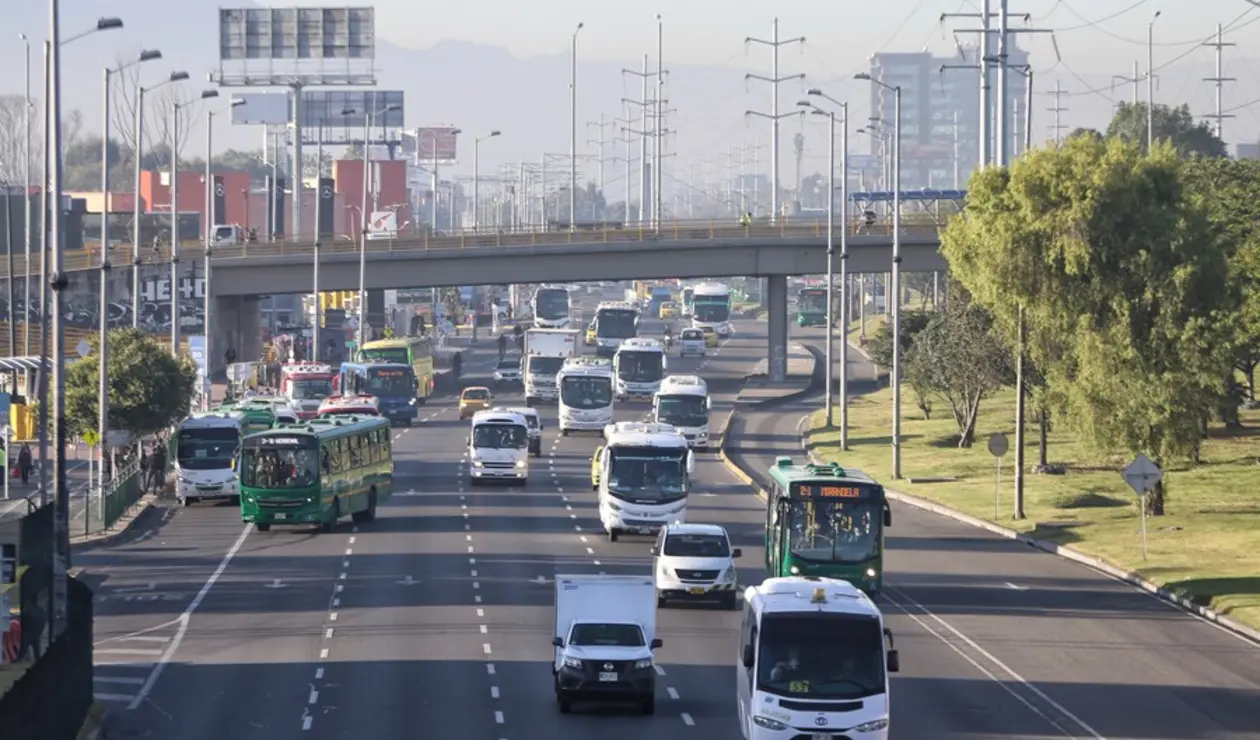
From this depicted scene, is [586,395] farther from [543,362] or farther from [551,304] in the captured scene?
[551,304]

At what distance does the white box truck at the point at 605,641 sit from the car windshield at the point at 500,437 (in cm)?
3343

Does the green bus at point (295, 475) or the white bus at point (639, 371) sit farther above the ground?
the white bus at point (639, 371)

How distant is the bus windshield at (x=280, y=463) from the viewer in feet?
167

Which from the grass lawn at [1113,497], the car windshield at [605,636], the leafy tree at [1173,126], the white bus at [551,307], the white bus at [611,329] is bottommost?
the grass lawn at [1113,497]

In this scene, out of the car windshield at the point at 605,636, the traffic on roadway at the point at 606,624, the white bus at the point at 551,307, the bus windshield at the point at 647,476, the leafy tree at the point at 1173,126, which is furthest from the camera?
the leafy tree at the point at 1173,126

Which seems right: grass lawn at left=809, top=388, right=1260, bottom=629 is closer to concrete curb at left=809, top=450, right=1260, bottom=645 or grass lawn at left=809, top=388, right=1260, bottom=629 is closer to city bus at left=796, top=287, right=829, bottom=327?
concrete curb at left=809, top=450, right=1260, bottom=645

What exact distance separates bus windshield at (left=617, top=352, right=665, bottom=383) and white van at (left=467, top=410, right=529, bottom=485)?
3058 cm

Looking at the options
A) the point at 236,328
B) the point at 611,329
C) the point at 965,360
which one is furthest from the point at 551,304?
the point at 965,360

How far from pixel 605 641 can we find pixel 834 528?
10.5m

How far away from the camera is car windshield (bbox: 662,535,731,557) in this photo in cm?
3928

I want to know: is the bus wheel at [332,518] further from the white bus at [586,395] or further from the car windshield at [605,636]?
the white bus at [586,395]

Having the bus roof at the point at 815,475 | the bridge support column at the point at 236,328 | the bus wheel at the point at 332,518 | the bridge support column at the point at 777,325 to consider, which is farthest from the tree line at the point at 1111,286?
the bridge support column at the point at 236,328

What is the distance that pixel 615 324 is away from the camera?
124 m

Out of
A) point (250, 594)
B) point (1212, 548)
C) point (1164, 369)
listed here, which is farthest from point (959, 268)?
point (250, 594)
